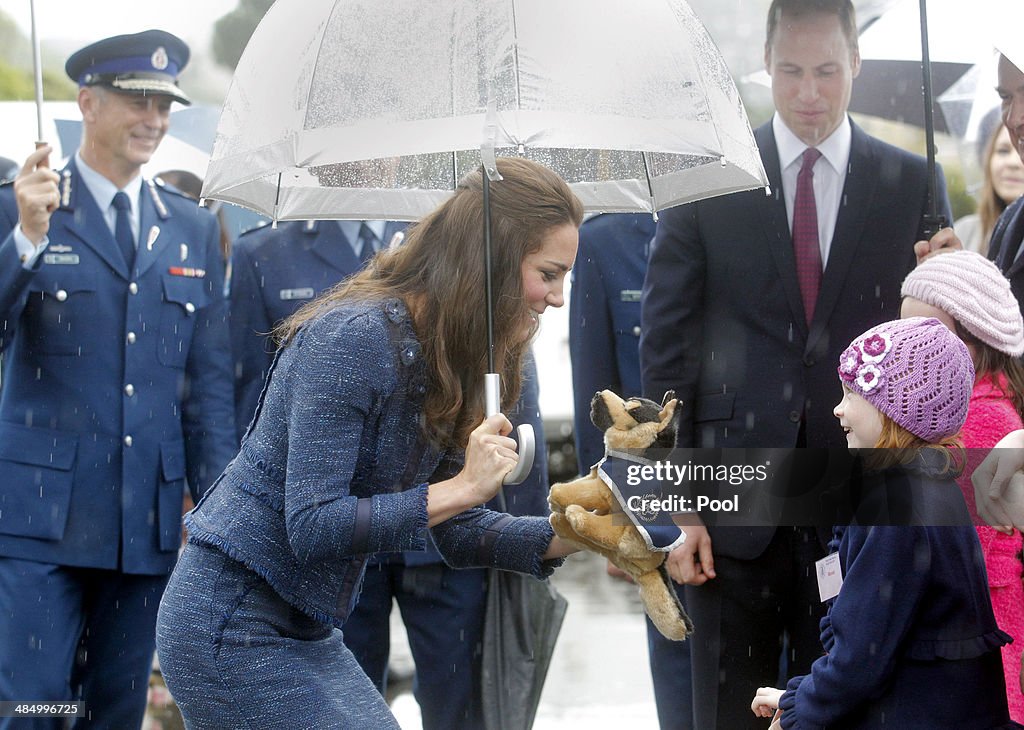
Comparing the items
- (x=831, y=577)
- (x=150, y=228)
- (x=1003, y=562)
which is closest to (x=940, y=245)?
(x=1003, y=562)

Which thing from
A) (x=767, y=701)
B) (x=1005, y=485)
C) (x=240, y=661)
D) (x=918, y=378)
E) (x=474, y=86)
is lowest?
(x=767, y=701)

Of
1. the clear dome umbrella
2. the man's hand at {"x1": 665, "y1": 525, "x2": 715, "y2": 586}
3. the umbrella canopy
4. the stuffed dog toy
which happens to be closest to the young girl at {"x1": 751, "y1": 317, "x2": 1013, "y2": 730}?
the stuffed dog toy

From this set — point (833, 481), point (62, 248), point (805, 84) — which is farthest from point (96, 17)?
point (833, 481)

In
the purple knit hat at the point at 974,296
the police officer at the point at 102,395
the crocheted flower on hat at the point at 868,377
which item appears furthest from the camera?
the police officer at the point at 102,395

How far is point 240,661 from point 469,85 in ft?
4.35

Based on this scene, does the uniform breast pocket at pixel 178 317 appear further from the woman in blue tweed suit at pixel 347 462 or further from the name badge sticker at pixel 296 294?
the woman in blue tweed suit at pixel 347 462

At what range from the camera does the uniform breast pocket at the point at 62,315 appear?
4926 millimetres

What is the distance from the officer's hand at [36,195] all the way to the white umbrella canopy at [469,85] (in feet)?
4.73

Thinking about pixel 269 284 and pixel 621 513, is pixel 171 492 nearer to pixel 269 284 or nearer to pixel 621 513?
pixel 269 284

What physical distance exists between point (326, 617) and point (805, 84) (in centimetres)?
226

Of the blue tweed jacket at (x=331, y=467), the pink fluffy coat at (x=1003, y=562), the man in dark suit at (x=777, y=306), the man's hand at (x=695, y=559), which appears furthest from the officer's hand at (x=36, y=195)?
the pink fluffy coat at (x=1003, y=562)

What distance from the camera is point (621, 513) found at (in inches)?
130

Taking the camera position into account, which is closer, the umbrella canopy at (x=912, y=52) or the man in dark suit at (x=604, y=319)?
the umbrella canopy at (x=912, y=52)

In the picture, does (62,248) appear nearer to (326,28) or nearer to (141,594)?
(141,594)
